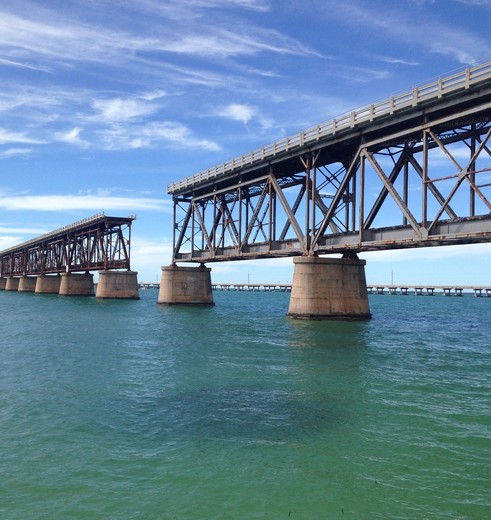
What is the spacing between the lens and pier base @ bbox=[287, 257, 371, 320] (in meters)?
45.4

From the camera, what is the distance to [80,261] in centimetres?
11919

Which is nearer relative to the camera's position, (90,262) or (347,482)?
(347,482)

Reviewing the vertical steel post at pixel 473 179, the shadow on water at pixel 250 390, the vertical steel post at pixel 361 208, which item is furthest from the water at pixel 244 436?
the vertical steel post at pixel 361 208

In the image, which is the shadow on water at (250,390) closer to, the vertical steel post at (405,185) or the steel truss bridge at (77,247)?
the vertical steel post at (405,185)

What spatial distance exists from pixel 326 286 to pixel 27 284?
461 ft

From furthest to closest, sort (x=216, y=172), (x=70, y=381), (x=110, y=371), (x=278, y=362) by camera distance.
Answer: (x=216, y=172)
(x=278, y=362)
(x=110, y=371)
(x=70, y=381)

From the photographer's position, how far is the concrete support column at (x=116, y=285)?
98312 mm

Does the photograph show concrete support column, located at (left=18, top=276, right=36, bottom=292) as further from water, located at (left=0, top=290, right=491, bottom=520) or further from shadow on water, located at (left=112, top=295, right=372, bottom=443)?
water, located at (left=0, top=290, right=491, bottom=520)

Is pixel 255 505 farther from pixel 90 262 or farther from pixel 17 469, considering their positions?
pixel 90 262

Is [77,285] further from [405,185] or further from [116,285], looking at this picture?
[405,185]

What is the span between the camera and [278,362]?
2666 cm

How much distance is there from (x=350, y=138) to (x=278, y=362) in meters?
23.7

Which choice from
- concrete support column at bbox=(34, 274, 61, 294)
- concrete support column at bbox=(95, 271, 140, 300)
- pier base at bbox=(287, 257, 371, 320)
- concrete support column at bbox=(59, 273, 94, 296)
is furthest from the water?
concrete support column at bbox=(34, 274, 61, 294)

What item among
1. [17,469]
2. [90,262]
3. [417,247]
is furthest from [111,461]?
[90,262]
